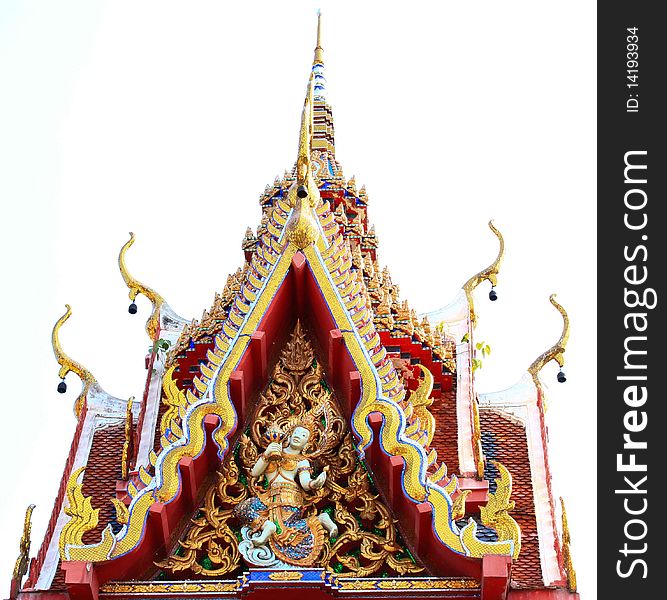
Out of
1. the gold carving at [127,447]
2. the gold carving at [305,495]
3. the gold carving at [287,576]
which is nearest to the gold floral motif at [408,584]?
the gold carving at [305,495]

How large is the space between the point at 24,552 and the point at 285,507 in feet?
8.15

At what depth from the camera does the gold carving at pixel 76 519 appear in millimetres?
16703

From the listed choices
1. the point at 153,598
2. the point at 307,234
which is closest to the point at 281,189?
the point at 307,234

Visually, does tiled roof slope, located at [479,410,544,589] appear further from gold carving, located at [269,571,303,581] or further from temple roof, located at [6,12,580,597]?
gold carving, located at [269,571,303,581]

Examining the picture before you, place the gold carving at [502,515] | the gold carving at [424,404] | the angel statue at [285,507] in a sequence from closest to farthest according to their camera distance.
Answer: the gold carving at [502,515]
the angel statue at [285,507]
the gold carving at [424,404]

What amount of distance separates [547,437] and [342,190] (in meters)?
4.91

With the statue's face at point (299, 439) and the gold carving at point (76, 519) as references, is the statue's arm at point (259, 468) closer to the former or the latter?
the statue's face at point (299, 439)

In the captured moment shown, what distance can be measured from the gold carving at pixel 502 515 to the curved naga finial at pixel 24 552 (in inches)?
168

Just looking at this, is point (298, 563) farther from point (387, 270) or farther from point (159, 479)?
point (387, 270)

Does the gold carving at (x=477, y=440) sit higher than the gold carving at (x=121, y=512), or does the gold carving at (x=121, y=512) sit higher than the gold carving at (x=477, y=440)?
the gold carving at (x=477, y=440)

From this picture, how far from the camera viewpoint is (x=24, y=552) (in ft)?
57.6

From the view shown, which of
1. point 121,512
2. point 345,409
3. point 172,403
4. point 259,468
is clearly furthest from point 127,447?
point 345,409

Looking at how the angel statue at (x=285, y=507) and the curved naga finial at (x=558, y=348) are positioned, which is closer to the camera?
the angel statue at (x=285, y=507)

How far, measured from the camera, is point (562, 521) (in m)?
17.6
